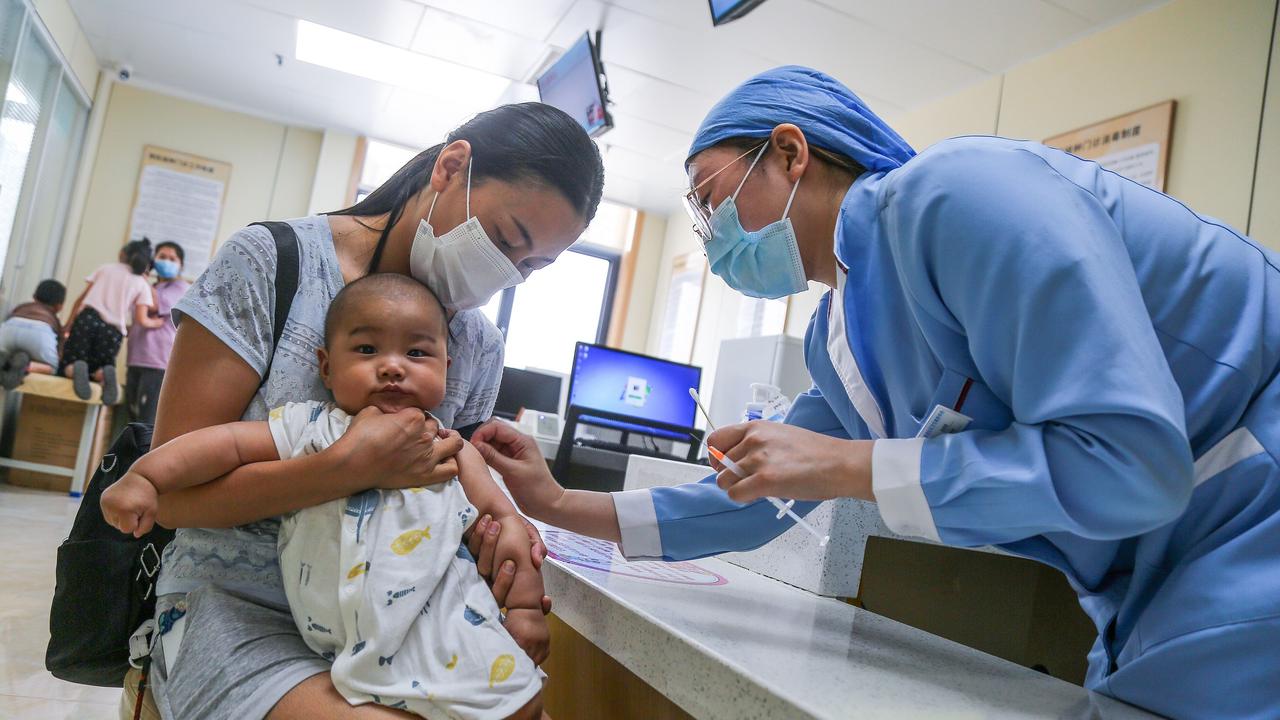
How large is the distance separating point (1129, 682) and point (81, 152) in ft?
25.8

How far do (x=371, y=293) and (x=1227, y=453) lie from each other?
1.03 metres

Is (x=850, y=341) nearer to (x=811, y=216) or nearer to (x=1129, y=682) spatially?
(x=811, y=216)

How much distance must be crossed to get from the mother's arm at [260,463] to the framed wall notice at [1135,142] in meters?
3.21

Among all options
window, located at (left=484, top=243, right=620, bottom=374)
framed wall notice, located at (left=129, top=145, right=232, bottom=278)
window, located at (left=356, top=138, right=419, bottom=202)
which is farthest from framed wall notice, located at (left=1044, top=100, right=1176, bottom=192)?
framed wall notice, located at (left=129, top=145, right=232, bottom=278)

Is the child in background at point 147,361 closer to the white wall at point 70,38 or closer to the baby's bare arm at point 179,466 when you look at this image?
the white wall at point 70,38

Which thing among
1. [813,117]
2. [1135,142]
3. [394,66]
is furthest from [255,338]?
[394,66]

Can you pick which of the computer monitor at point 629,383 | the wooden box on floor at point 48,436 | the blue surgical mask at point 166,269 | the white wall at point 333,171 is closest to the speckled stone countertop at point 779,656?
the computer monitor at point 629,383

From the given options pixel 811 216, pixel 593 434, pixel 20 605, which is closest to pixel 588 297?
pixel 593 434

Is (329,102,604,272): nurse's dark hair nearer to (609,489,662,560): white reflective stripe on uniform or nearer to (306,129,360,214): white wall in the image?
(609,489,662,560): white reflective stripe on uniform

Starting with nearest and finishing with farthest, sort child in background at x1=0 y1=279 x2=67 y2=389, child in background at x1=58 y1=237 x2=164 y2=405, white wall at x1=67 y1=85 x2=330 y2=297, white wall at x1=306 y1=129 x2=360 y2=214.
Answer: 1. child in background at x1=0 y1=279 x2=67 y2=389
2. child in background at x1=58 y1=237 x2=164 y2=405
3. white wall at x1=67 y1=85 x2=330 y2=297
4. white wall at x1=306 y1=129 x2=360 y2=214

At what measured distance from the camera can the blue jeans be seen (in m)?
5.26

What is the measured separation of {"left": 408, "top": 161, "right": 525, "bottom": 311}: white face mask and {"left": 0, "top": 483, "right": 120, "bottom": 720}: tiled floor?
72.8 inches

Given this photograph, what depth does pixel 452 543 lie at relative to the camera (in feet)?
3.22

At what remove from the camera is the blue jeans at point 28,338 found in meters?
5.26
